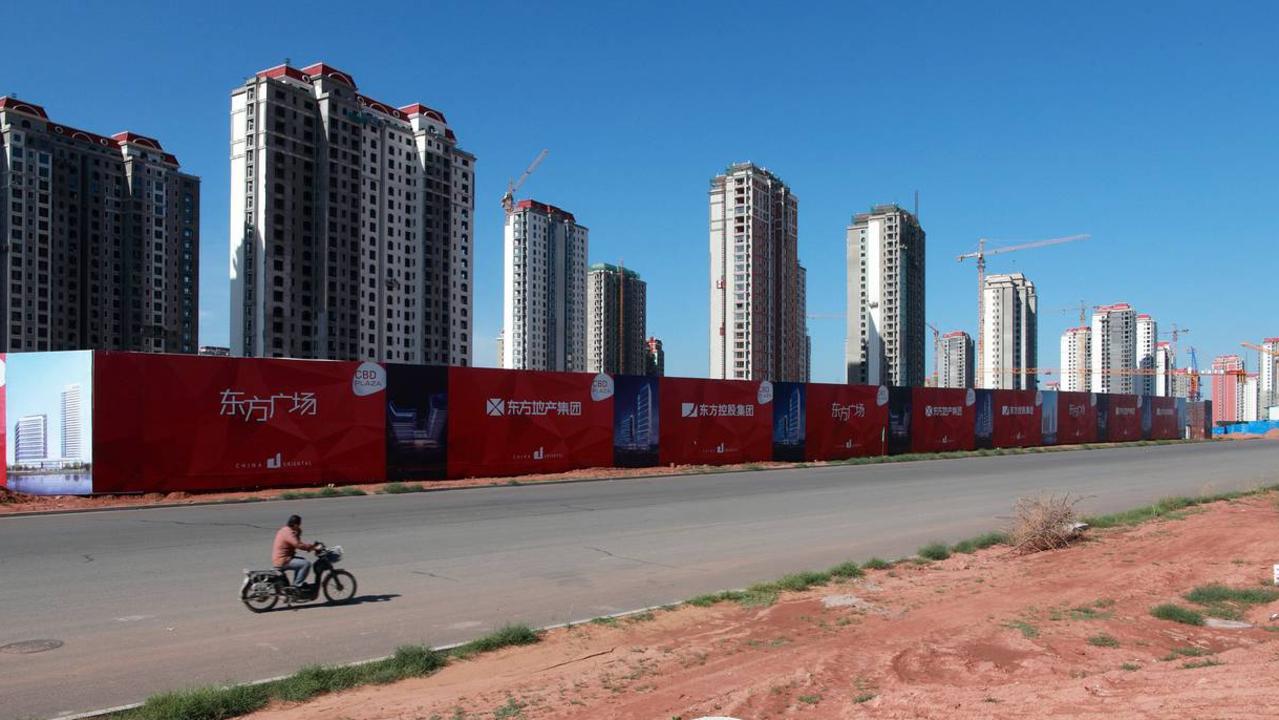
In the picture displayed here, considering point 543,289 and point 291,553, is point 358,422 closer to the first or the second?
point 291,553

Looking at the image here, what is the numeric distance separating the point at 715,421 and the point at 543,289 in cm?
10887

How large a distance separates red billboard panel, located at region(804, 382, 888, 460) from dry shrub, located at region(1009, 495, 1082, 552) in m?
22.2

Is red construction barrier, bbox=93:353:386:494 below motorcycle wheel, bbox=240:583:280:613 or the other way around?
the other way around

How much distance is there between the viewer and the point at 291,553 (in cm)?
934

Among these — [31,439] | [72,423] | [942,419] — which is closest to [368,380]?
[72,423]

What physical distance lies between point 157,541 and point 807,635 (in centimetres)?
1025

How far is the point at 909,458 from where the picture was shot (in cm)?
3856

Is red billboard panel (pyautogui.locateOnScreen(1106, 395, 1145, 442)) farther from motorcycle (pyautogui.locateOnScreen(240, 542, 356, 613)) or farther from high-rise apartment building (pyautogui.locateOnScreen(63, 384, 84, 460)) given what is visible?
motorcycle (pyautogui.locateOnScreen(240, 542, 356, 613))

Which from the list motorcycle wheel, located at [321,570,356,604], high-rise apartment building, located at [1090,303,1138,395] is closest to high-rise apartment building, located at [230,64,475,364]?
motorcycle wheel, located at [321,570,356,604]

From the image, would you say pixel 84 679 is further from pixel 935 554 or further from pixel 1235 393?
pixel 1235 393

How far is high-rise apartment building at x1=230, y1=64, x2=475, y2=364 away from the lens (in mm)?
92812

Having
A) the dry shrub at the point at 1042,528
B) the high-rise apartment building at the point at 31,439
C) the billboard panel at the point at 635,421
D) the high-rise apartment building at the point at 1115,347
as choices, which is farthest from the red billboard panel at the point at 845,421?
the high-rise apartment building at the point at 1115,347

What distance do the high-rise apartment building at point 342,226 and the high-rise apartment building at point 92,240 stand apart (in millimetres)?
16276

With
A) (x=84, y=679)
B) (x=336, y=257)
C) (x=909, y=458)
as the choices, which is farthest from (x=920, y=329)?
(x=84, y=679)
